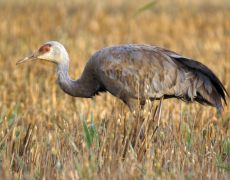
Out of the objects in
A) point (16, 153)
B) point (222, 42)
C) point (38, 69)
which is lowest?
point (16, 153)

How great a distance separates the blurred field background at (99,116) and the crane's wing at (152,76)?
0.69ft

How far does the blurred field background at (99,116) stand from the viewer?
15.5 feet

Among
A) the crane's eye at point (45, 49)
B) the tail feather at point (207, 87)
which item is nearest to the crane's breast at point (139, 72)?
the tail feather at point (207, 87)

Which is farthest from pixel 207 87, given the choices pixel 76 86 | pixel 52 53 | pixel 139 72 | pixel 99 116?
pixel 52 53

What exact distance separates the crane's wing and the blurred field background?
210 millimetres

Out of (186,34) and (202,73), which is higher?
(186,34)

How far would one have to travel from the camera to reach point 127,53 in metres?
6.92

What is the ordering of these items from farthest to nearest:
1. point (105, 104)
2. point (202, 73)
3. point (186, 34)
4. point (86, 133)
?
1. point (186, 34)
2. point (105, 104)
3. point (202, 73)
4. point (86, 133)

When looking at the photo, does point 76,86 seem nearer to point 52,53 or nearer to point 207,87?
point 52,53

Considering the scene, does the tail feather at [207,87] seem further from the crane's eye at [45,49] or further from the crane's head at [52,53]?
the crane's eye at [45,49]

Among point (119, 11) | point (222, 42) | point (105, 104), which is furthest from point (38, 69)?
point (119, 11)

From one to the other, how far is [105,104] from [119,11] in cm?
975

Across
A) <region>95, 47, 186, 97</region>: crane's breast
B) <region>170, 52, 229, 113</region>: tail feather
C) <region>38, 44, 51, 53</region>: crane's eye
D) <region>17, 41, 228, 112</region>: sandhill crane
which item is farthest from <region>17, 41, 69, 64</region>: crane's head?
<region>170, 52, 229, 113</region>: tail feather

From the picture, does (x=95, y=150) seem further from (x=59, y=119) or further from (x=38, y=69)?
(x=38, y=69)
